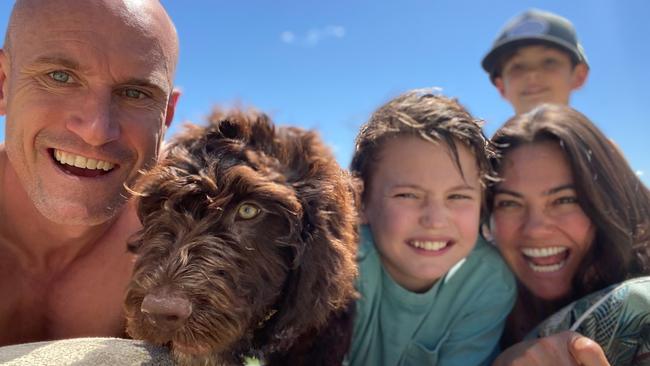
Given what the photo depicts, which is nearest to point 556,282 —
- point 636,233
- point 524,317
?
point 524,317

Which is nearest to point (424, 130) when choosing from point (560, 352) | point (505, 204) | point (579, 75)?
point (505, 204)

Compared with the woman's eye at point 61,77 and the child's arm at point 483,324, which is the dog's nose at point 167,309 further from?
the child's arm at point 483,324

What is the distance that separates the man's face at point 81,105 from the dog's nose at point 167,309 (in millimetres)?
1513

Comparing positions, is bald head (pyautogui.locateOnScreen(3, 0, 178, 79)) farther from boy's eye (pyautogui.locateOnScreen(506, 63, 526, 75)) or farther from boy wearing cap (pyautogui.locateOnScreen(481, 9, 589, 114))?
boy's eye (pyautogui.locateOnScreen(506, 63, 526, 75))

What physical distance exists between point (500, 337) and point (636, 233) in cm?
116

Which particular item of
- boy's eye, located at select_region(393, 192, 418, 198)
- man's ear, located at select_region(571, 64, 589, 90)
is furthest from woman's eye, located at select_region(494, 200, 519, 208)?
man's ear, located at select_region(571, 64, 589, 90)

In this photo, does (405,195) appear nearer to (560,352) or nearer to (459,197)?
(459,197)

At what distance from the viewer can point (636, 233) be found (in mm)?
3609

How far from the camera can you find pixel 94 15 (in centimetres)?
290

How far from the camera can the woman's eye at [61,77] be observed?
2.87 metres

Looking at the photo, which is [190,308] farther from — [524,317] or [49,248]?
[524,317]

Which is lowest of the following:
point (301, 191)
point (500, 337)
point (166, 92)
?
point (500, 337)

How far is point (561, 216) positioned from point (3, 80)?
3.54 m

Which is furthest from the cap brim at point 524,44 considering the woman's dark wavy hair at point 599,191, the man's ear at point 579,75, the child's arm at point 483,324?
the child's arm at point 483,324
